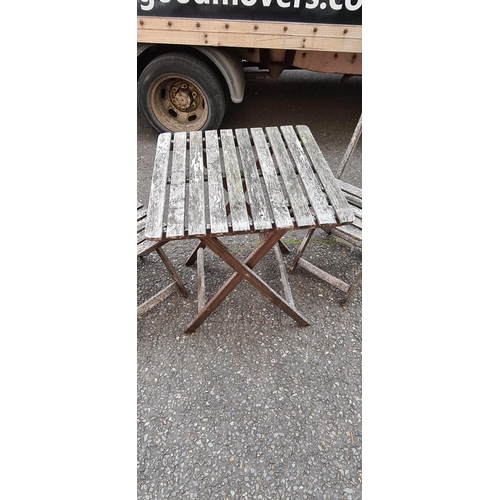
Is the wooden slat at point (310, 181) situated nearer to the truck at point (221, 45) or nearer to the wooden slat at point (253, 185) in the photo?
the wooden slat at point (253, 185)

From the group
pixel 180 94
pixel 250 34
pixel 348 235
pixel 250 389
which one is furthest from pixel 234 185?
pixel 180 94

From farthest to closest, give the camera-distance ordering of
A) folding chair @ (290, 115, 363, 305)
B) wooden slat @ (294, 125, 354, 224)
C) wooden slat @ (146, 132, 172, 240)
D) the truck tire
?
the truck tire
folding chair @ (290, 115, 363, 305)
wooden slat @ (294, 125, 354, 224)
wooden slat @ (146, 132, 172, 240)

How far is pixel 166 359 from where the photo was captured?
1.91m

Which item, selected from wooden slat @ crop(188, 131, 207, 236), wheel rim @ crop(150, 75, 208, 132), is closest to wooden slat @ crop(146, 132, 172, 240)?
wooden slat @ crop(188, 131, 207, 236)

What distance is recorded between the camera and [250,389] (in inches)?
70.0

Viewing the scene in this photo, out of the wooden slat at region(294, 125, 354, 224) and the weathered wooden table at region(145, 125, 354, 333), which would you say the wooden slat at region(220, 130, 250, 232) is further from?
the wooden slat at region(294, 125, 354, 224)

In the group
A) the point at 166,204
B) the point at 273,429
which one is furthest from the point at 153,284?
the point at 273,429

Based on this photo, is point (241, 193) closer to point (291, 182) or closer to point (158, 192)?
point (291, 182)

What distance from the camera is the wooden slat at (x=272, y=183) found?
150cm

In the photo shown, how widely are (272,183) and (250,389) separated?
3.32ft

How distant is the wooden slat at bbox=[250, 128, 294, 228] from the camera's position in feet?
4.94

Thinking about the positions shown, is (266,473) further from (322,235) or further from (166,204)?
(322,235)

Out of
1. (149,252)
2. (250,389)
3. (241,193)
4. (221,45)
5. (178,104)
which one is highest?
(221,45)

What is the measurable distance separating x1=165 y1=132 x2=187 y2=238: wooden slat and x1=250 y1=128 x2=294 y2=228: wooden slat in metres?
0.39
